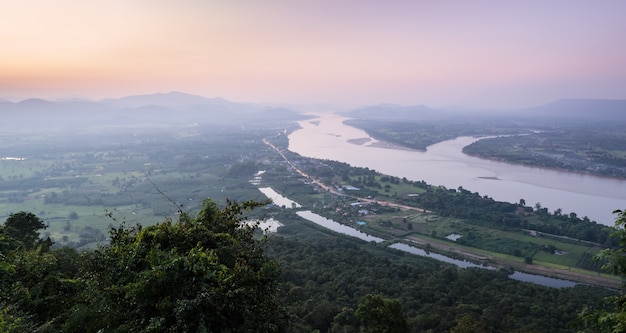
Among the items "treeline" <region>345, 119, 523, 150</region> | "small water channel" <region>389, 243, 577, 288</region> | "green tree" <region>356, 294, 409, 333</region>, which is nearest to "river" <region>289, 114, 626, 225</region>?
"treeline" <region>345, 119, 523, 150</region>

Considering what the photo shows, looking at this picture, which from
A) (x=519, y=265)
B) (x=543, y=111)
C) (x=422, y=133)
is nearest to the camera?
(x=519, y=265)

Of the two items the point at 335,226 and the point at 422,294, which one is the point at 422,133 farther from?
the point at 422,294

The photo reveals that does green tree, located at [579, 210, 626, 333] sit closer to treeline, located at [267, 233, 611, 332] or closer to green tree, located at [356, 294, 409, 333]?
green tree, located at [356, 294, 409, 333]

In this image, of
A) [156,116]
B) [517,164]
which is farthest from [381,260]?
[156,116]

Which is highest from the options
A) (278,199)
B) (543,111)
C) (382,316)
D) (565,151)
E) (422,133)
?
(543,111)

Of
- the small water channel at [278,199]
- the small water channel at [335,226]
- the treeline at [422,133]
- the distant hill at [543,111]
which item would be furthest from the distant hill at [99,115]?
the small water channel at [335,226]

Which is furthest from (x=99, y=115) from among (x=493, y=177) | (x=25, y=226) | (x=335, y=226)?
(x=25, y=226)

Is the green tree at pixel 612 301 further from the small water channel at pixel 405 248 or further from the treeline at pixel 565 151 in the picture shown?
the treeline at pixel 565 151

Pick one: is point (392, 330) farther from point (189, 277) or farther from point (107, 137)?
point (107, 137)

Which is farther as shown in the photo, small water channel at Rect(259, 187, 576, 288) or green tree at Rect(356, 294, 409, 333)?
small water channel at Rect(259, 187, 576, 288)

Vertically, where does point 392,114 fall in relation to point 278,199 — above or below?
above
